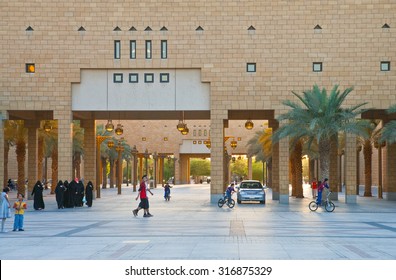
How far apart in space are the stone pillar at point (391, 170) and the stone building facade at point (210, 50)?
7547mm

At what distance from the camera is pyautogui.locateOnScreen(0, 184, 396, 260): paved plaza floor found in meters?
16.7

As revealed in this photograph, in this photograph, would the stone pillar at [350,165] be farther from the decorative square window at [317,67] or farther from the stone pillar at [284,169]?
the decorative square window at [317,67]

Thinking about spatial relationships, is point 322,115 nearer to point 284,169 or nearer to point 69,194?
Answer: point 284,169

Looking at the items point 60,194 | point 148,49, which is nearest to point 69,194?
point 60,194

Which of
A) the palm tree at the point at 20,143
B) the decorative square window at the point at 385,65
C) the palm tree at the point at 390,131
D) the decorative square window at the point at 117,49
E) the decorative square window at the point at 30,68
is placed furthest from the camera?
the palm tree at the point at 20,143

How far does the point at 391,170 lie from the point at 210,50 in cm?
1597

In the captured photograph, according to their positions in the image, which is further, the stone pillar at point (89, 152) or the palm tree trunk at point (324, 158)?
the stone pillar at point (89, 152)

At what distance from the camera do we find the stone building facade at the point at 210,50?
4253 cm

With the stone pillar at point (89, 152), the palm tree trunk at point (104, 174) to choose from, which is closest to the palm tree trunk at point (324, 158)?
the stone pillar at point (89, 152)

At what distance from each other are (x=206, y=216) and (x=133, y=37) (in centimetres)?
1512

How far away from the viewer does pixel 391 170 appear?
49844 mm

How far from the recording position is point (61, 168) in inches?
1673

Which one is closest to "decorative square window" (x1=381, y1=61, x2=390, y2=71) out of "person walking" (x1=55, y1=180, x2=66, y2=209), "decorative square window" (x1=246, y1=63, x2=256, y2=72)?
"decorative square window" (x1=246, y1=63, x2=256, y2=72)

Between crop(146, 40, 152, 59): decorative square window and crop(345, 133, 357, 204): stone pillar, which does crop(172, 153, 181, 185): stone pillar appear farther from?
crop(345, 133, 357, 204): stone pillar
